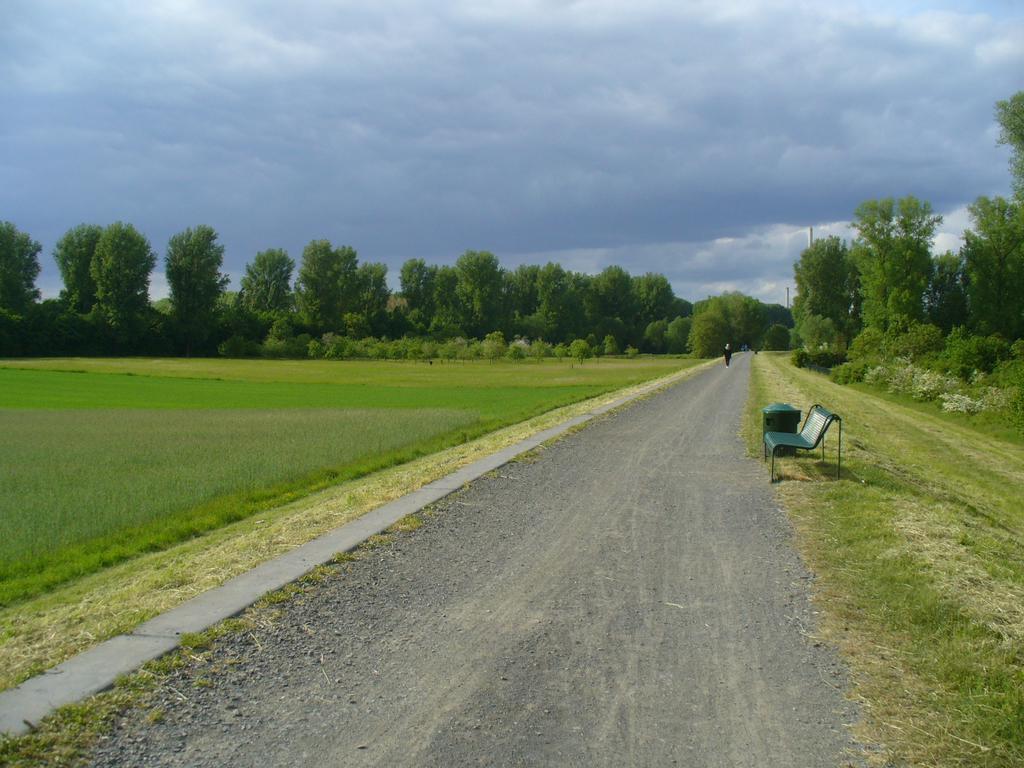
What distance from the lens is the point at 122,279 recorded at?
109 m

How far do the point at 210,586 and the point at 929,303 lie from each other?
303ft

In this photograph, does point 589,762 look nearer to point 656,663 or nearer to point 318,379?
point 656,663

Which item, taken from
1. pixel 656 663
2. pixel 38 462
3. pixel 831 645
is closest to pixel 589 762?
pixel 656 663

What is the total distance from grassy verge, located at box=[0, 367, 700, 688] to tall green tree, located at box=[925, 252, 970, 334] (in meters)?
84.4

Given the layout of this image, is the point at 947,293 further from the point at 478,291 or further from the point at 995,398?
the point at 478,291

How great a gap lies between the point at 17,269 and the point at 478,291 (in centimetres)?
7210

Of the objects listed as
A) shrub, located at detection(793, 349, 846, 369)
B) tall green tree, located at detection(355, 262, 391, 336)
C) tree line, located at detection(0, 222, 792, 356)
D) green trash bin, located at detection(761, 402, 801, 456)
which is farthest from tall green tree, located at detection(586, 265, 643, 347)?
green trash bin, located at detection(761, 402, 801, 456)

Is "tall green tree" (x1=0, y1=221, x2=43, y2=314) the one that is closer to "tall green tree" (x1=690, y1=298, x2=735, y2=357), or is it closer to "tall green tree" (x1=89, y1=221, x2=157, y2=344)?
"tall green tree" (x1=89, y1=221, x2=157, y2=344)

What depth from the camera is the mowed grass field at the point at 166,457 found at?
9.12 meters

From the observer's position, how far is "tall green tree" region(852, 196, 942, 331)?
69250 mm

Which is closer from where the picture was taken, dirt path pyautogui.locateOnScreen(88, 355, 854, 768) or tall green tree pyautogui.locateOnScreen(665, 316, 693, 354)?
dirt path pyautogui.locateOnScreen(88, 355, 854, 768)

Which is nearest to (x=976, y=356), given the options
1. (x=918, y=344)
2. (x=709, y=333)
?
(x=918, y=344)

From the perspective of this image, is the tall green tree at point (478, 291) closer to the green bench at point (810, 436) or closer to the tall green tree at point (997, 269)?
the tall green tree at point (997, 269)

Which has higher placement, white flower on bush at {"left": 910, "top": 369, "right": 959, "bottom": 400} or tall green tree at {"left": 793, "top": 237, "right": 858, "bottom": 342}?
tall green tree at {"left": 793, "top": 237, "right": 858, "bottom": 342}
